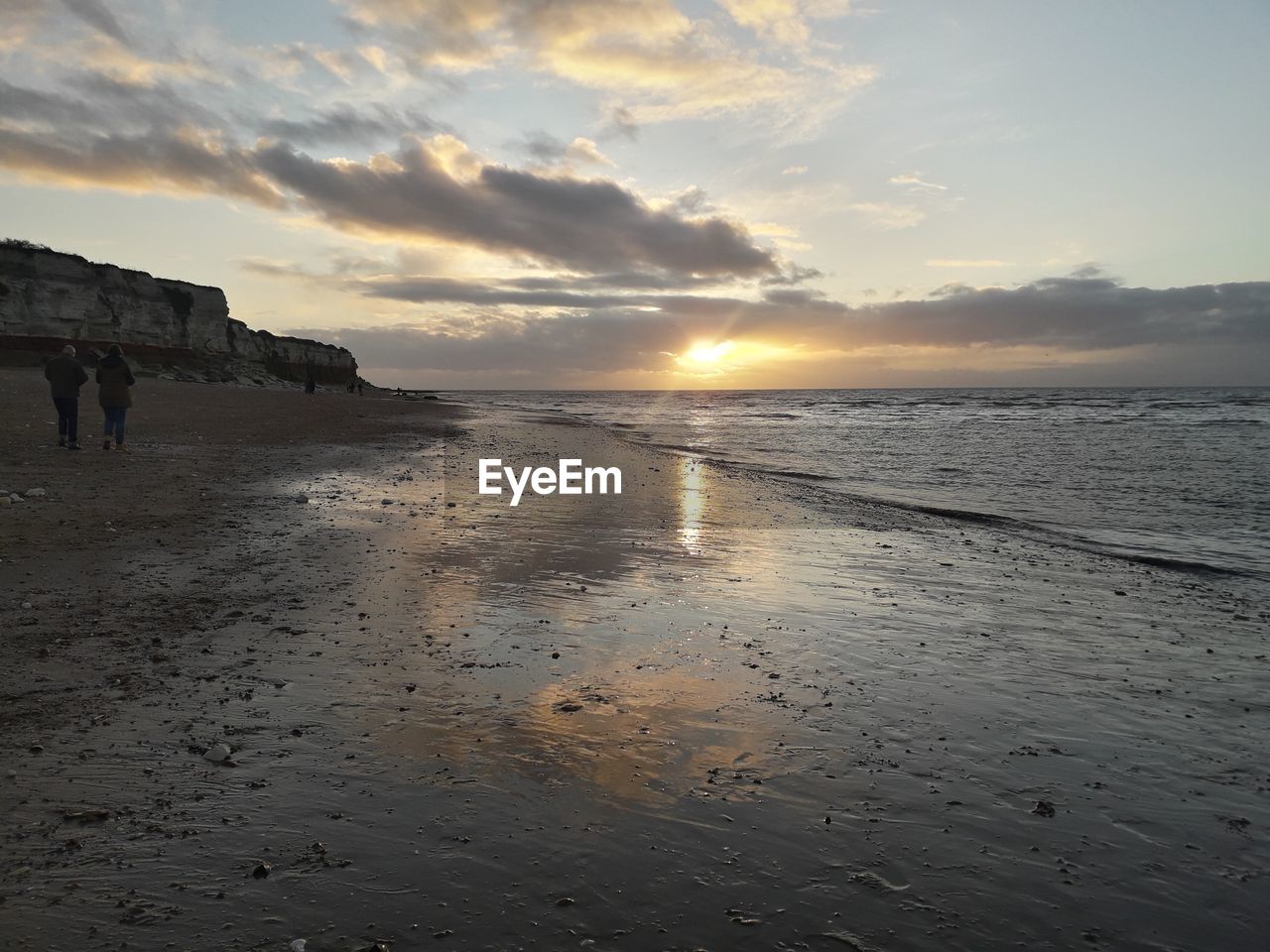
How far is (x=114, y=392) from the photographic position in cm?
1742

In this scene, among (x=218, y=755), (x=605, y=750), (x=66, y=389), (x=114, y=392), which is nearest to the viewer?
(x=218, y=755)

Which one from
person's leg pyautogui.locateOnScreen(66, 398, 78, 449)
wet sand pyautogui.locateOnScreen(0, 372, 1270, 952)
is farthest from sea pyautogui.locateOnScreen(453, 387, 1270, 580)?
person's leg pyautogui.locateOnScreen(66, 398, 78, 449)

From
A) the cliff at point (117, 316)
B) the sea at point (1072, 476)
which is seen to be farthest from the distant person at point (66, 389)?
the cliff at point (117, 316)

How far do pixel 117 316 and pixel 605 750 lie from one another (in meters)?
63.9

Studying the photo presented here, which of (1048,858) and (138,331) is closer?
(1048,858)

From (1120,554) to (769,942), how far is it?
12.6 m

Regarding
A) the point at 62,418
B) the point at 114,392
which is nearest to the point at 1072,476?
the point at 114,392

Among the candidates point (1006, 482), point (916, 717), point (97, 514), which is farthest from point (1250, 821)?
point (1006, 482)

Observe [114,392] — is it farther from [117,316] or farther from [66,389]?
[117,316]

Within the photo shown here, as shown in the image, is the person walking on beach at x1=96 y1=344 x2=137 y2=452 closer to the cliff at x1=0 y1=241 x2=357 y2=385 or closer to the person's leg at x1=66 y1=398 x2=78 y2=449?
the person's leg at x1=66 y1=398 x2=78 y2=449

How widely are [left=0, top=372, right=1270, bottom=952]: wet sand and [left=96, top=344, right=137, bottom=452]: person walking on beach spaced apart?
7807mm

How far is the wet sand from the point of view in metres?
Result: 3.35

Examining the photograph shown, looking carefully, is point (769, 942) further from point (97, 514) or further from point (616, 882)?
point (97, 514)

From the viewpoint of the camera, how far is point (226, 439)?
23125mm
